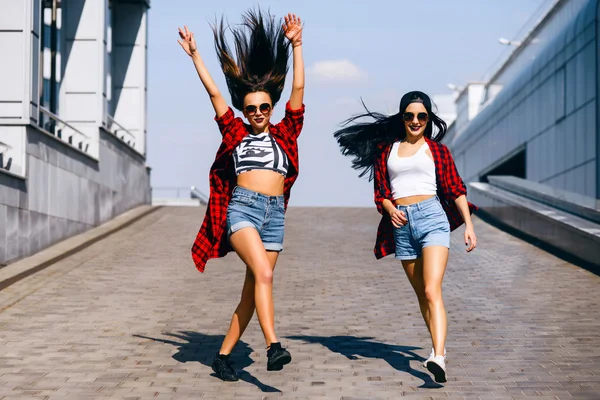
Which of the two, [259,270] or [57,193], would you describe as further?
[57,193]

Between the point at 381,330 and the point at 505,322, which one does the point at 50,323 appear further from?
the point at 505,322

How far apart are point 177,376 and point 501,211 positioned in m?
15.1

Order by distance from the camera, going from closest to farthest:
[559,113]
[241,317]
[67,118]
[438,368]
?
[438,368], [241,317], [67,118], [559,113]

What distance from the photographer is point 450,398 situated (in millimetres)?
5875

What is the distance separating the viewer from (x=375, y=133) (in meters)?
7.23

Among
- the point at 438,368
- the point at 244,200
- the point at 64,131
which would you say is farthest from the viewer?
the point at 64,131

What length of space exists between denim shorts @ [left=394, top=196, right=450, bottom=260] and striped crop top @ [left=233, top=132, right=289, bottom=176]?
3.10ft

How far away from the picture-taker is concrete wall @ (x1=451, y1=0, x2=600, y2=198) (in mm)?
26047

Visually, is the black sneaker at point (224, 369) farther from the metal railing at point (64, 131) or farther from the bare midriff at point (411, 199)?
the metal railing at point (64, 131)

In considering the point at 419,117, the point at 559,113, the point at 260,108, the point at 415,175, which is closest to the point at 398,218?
the point at 415,175

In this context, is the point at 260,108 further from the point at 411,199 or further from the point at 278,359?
the point at 278,359

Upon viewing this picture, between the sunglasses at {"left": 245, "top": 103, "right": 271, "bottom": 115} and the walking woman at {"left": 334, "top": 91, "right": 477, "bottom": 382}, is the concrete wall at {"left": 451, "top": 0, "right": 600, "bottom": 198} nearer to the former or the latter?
the walking woman at {"left": 334, "top": 91, "right": 477, "bottom": 382}

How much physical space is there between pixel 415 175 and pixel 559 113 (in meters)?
24.3

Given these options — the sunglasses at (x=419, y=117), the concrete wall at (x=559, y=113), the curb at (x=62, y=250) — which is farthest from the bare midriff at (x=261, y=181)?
the concrete wall at (x=559, y=113)
